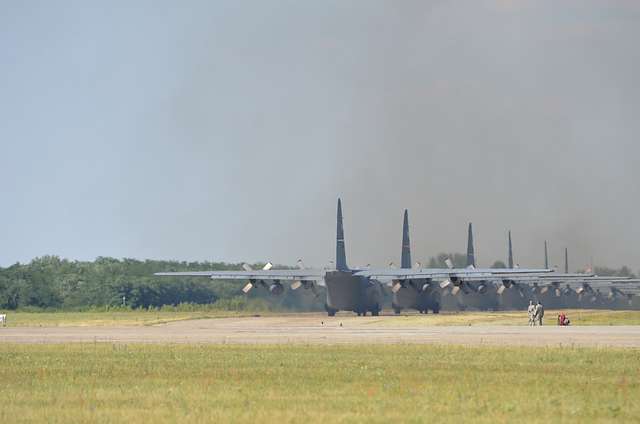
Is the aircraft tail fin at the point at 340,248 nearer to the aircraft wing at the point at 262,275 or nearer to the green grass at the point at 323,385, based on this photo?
the aircraft wing at the point at 262,275

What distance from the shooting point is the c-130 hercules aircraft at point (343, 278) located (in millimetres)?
100000

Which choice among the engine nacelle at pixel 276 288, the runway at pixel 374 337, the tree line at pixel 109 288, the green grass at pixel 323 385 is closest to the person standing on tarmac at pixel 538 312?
the runway at pixel 374 337

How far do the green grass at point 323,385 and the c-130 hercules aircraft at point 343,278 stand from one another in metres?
52.8

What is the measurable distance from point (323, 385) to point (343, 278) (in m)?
68.9

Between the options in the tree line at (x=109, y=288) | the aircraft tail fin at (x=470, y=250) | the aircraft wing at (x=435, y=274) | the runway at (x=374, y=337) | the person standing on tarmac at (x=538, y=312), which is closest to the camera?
the runway at (x=374, y=337)

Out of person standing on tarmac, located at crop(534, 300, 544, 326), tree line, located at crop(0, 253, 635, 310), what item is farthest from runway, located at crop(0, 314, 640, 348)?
tree line, located at crop(0, 253, 635, 310)

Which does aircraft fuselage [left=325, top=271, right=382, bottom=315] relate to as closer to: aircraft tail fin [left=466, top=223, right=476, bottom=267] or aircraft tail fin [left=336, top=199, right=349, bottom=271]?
aircraft tail fin [left=336, top=199, right=349, bottom=271]

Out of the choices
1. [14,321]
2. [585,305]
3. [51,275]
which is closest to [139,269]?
[51,275]

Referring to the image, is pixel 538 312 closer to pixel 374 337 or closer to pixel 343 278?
pixel 374 337

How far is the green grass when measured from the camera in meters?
26.4

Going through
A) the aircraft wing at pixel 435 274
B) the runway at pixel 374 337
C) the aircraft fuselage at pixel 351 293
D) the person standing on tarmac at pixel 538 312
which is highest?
the aircraft wing at pixel 435 274

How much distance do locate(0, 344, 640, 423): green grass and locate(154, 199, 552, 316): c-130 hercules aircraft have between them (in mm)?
52763

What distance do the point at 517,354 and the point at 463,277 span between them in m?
57.6

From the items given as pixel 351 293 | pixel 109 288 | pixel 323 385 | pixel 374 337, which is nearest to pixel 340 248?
pixel 351 293
